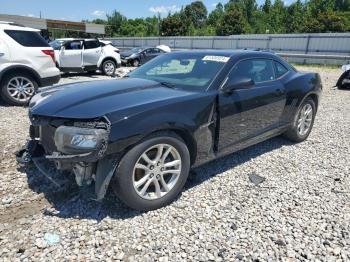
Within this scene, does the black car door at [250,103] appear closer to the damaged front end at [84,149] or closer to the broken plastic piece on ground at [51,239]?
the damaged front end at [84,149]

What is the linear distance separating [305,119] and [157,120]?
10.9 feet

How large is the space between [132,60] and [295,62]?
40.3ft

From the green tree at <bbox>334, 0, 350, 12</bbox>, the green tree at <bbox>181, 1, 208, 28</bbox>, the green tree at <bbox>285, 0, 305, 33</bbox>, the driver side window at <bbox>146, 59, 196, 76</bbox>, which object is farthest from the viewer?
the green tree at <bbox>181, 1, 208, 28</bbox>

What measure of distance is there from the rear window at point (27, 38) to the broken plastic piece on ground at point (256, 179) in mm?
5935

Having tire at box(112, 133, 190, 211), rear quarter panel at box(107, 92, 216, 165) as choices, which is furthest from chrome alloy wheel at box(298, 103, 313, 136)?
tire at box(112, 133, 190, 211)

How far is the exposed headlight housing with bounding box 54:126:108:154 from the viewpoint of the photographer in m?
2.59

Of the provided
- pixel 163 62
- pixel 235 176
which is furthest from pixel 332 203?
pixel 163 62

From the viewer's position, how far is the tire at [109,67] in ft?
43.2

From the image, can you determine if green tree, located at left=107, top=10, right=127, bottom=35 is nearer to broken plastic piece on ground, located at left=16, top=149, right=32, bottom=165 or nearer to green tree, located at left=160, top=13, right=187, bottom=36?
green tree, located at left=160, top=13, right=187, bottom=36

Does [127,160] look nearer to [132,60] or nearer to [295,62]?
[132,60]

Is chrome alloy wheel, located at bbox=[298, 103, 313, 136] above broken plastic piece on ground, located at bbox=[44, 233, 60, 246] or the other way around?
above

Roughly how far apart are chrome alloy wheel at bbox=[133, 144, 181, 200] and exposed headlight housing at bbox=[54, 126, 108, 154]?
441mm

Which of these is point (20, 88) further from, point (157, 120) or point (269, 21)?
point (269, 21)

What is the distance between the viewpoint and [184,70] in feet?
13.0
